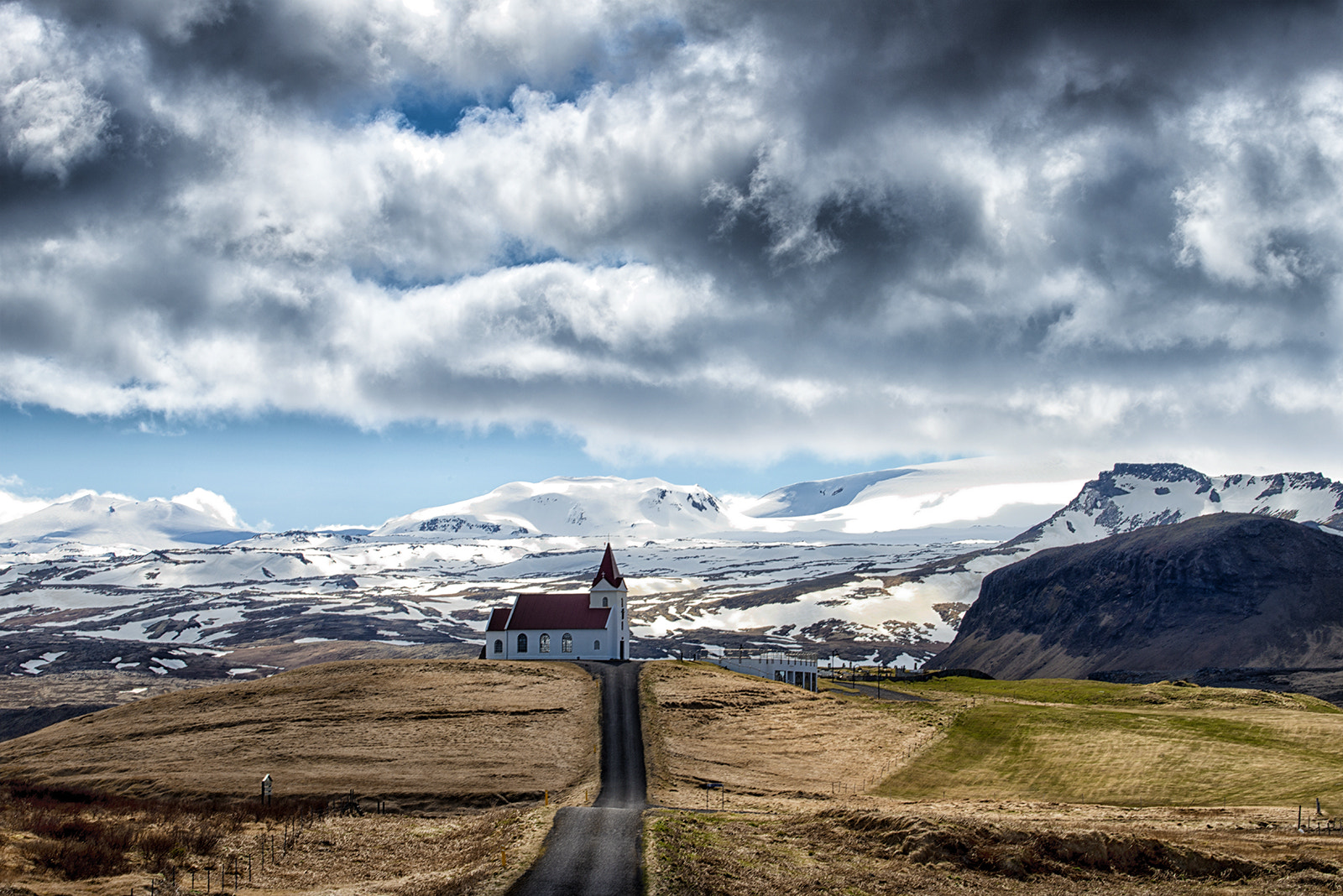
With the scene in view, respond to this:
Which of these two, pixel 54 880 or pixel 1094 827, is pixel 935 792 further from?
pixel 54 880

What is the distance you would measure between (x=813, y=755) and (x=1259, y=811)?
85.4 ft

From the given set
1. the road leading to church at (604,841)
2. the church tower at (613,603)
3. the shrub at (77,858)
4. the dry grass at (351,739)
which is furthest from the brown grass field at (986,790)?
the shrub at (77,858)

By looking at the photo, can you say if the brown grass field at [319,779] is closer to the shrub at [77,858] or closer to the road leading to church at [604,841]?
the shrub at [77,858]

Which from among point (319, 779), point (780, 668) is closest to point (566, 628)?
point (780, 668)

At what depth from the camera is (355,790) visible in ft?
165

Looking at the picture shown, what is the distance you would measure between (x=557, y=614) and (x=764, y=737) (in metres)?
38.1

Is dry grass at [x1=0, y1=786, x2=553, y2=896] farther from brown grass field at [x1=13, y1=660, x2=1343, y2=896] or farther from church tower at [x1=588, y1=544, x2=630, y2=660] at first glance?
church tower at [x1=588, y1=544, x2=630, y2=660]

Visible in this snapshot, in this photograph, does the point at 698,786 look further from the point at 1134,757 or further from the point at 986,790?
the point at 1134,757

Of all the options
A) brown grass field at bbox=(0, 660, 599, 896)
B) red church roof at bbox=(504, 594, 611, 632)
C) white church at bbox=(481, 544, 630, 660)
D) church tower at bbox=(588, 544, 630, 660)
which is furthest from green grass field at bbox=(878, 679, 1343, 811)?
red church roof at bbox=(504, 594, 611, 632)

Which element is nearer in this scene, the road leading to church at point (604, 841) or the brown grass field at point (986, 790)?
the road leading to church at point (604, 841)

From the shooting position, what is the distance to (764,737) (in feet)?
220

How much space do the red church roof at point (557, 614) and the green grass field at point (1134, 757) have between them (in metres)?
38.1

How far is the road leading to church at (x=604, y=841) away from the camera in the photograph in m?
28.6

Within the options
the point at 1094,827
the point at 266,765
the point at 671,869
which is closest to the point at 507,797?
the point at 266,765
